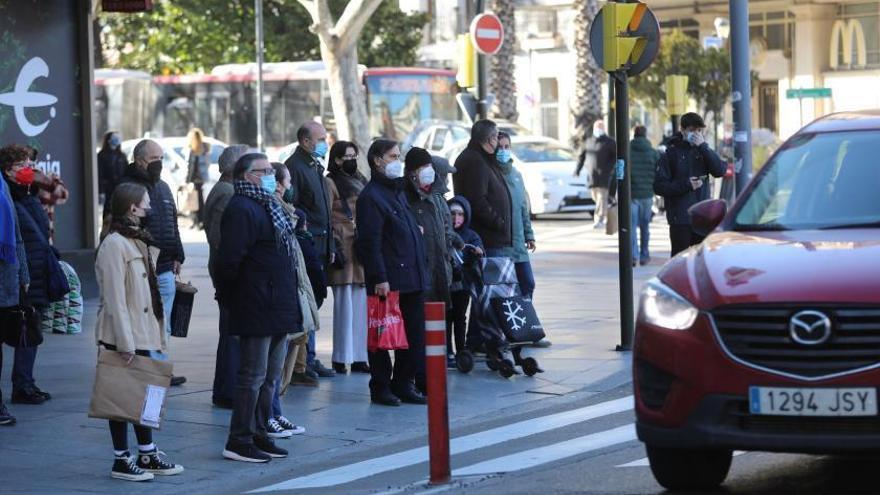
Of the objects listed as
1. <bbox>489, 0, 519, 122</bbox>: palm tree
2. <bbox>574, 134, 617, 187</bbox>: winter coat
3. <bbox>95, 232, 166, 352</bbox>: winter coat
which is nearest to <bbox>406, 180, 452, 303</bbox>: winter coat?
<bbox>95, 232, 166, 352</bbox>: winter coat

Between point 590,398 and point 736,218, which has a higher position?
point 736,218

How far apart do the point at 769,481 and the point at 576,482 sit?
3.16 ft

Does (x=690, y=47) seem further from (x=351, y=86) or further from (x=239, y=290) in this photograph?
(x=239, y=290)

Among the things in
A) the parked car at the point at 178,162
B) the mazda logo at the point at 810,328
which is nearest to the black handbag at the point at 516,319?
the mazda logo at the point at 810,328

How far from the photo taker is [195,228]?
34781 millimetres

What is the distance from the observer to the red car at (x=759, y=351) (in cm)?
742

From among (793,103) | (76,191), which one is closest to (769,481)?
(76,191)

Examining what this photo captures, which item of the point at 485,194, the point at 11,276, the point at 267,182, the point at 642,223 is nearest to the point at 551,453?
the point at 267,182

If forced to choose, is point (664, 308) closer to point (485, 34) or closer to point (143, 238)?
point (143, 238)

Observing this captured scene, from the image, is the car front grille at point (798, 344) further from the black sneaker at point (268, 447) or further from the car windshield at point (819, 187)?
the black sneaker at point (268, 447)

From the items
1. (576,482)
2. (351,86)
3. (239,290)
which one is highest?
(351,86)

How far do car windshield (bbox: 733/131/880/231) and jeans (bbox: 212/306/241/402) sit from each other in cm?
410

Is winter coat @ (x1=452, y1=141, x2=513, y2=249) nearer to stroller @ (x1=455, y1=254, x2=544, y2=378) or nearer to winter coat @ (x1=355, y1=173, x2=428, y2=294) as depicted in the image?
stroller @ (x1=455, y1=254, x2=544, y2=378)

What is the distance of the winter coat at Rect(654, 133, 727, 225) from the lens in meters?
16.5
